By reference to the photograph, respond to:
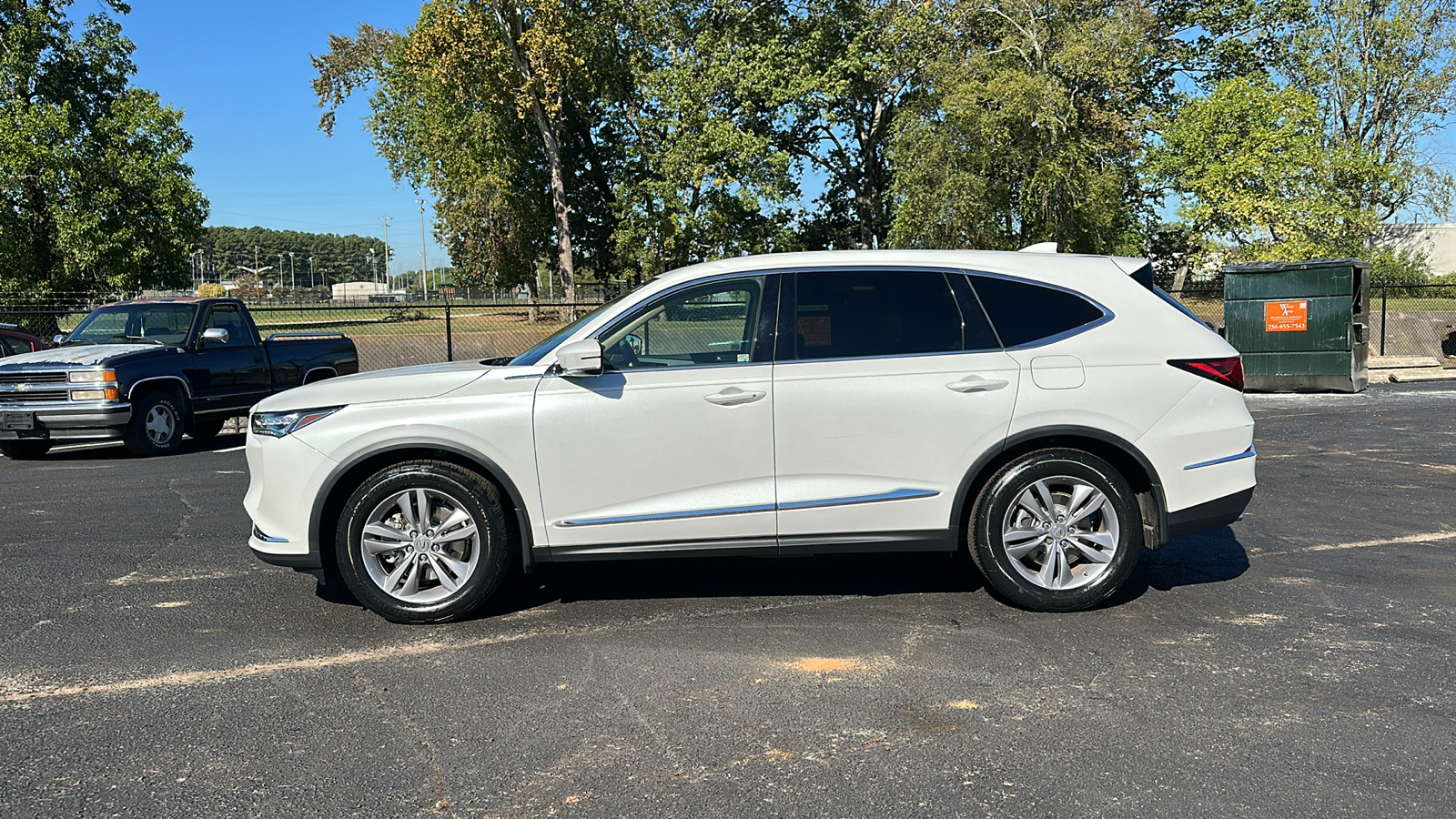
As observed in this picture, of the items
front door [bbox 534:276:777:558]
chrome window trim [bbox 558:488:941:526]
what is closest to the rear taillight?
chrome window trim [bbox 558:488:941:526]

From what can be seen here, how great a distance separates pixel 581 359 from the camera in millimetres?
4844

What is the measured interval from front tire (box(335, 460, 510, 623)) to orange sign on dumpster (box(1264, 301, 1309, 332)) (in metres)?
15.1

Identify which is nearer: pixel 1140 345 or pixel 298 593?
pixel 1140 345

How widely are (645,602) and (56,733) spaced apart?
259 cm

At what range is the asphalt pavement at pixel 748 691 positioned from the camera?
10.8 feet

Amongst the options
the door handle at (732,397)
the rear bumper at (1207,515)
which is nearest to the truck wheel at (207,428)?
the door handle at (732,397)

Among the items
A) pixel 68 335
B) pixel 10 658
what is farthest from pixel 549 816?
pixel 68 335

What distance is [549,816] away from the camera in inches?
124

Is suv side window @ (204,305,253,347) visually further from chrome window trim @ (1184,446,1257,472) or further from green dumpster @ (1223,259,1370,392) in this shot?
green dumpster @ (1223,259,1370,392)

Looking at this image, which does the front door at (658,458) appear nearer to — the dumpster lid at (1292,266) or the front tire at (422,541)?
the front tire at (422,541)

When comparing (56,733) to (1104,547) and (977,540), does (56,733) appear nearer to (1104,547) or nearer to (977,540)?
(977,540)

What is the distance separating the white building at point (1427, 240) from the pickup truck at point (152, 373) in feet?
136

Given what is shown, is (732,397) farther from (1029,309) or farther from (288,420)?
(288,420)

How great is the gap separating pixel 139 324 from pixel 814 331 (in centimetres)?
1044
